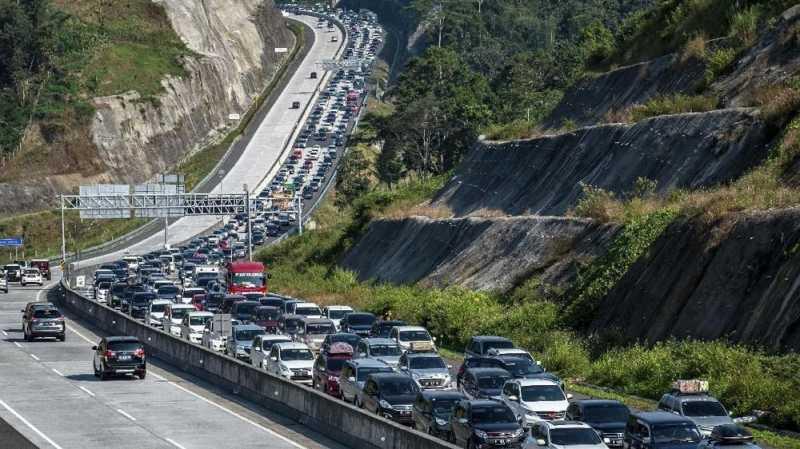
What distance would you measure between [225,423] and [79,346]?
1007 inches

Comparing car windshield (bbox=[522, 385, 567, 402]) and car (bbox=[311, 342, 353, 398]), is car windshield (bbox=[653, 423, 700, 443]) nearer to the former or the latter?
car windshield (bbox=[522, 385, 567, 402])

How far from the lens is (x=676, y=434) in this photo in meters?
30.4

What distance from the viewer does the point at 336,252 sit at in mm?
104938

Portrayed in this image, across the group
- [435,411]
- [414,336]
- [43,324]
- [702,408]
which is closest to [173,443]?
[435,411]

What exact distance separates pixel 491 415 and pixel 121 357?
68.4 ft

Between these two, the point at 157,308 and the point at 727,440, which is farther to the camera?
the point at 157,308

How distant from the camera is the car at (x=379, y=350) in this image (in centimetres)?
4688

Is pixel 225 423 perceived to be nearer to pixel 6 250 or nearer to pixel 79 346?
pixel 79 346

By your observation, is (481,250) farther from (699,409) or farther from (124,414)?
(699,409)

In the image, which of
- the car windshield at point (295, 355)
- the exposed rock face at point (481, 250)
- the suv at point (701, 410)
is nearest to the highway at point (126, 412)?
the car windshield at point (295, 355)

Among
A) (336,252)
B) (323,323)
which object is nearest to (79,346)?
(323,323)

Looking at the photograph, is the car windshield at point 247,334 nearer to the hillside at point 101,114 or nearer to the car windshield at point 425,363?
Answer: the car windshield at point 425,363

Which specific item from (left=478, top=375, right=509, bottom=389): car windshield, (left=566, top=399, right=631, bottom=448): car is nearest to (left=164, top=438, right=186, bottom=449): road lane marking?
(left=478, top=375, right=509, bottom=389): car windshield

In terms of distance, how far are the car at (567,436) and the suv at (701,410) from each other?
11.1 ft
